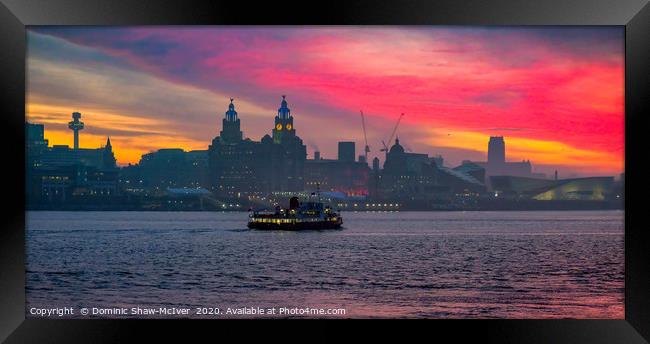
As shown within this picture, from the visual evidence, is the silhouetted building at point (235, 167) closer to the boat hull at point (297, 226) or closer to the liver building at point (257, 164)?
the liver building at point (257, 164)

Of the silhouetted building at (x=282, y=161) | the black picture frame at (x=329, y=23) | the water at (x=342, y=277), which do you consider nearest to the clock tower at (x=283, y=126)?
the silhouetted building at (x=282, y=161)

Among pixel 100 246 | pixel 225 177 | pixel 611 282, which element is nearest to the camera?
pixel 611 282

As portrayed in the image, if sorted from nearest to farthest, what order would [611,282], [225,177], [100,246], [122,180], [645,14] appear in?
[645,14] < [611,282] < [100,246] < [225,177] < [122,180]

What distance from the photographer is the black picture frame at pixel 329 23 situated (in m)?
14.5

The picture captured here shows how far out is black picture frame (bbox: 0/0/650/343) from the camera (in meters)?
14.5

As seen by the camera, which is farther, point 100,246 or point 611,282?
point 100,246

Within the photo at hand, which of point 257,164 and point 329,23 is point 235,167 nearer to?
point 257,164

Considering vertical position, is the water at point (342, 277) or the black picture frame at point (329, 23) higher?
the black picture frame at point (329, 23)

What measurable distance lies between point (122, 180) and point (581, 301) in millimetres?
123711

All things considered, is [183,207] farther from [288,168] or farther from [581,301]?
[581,301]

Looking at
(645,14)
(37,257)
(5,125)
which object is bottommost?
(37,257)

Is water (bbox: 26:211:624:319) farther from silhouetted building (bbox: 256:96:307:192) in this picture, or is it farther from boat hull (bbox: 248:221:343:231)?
silhouetted building (bbox: 256:96:307:192)

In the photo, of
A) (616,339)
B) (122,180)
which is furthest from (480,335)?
(122,180)

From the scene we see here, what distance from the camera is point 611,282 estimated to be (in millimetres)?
36906
